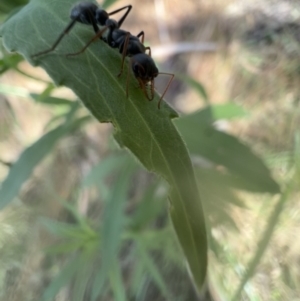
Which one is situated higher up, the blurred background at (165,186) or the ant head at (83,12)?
the ant head at (83,12)

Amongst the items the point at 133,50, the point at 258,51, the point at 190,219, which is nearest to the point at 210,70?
the point at 258,51

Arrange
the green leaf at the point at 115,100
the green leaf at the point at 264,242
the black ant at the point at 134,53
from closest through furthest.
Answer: the green leaf at the point at 115,100, the black ant at the point at 134,53, the green leaf at the point at 264,242

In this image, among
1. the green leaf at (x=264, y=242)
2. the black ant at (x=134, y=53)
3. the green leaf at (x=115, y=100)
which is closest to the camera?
the green leaf at (x=115, y=100)

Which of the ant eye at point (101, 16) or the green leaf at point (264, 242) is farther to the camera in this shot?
the green leaf at point (264, 242)

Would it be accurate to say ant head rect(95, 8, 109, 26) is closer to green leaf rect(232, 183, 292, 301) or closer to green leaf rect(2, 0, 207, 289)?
green leaf rect(2, 0, 207, 289)

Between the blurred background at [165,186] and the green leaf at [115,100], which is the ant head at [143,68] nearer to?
the green leaf at [115,100]

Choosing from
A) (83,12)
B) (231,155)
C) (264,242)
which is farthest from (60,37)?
(264,242)

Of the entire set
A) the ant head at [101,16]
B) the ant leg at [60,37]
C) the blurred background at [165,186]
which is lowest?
the blurred background at [165,186]

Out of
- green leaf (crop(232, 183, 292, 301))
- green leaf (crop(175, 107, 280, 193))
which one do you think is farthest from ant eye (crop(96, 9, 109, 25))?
green leaf (crop(232, 183, 292, 301))

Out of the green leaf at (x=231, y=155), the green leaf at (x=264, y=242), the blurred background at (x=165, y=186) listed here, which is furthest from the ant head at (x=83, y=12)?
the green leaf at (x=264, y=242)
